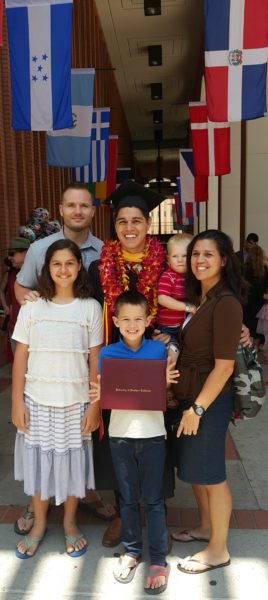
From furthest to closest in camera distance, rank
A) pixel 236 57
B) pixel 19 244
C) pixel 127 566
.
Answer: pixel 19 244 → pixel 236 57 → pixel 127 566

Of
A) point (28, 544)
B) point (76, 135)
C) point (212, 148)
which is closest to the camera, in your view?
point (28, 544)

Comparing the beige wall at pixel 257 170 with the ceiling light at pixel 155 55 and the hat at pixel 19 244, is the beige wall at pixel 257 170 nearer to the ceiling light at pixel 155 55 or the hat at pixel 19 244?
the hat at pixel 19 244

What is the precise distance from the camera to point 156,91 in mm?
20734

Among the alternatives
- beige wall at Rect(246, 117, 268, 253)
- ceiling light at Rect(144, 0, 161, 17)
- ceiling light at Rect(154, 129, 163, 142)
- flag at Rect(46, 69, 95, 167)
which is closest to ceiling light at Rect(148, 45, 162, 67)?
ceiling light at Rect(144, 0, 161, 17)

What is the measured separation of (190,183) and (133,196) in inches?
406

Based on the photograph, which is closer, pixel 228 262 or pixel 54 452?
pixel 228 262

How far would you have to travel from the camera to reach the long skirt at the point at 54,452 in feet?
8.87

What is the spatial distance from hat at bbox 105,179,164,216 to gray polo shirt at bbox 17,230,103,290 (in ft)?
1.61

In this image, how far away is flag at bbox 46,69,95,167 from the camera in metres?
8.09

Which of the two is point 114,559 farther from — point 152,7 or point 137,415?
point 152,7

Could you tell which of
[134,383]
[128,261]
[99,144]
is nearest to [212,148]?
[99,144]

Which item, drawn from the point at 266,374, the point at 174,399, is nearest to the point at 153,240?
the point at 174,399

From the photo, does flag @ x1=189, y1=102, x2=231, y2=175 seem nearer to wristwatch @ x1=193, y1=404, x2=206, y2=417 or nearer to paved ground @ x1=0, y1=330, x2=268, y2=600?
paved ground @ x1=0, y1=330, x2=268, y2=600

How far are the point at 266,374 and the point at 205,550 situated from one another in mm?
4324
